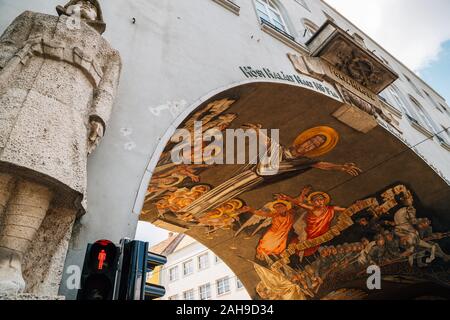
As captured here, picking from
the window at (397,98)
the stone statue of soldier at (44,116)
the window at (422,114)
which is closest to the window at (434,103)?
the window at (422,114)

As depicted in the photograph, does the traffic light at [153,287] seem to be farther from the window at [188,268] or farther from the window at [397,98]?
the window at [188,268]

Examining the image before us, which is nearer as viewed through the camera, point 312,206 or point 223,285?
point 312,206

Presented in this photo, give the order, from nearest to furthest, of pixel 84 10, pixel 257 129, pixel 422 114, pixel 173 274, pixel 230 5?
pixel 84 10 → pixel 230 5 → pixel 257 129 → pixel 422 114 → pixel 173 274

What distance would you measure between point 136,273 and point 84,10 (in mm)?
2383

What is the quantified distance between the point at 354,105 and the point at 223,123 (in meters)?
2.42

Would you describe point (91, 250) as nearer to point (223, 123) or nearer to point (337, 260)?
point (223, 123)

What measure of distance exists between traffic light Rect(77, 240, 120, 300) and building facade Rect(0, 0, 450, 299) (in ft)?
2.02

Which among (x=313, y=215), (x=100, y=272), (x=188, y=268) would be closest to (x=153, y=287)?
(x=100, y=272)

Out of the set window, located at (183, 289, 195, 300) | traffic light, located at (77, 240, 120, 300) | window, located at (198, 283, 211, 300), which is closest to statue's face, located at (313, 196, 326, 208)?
traffic light, located at (77, 240, 120, 300)

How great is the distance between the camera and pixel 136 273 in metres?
1.87

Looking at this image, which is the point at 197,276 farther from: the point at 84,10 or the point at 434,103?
the point at 84,10

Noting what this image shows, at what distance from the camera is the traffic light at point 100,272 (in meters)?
1.73

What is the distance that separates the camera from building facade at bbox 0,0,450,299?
3.26m

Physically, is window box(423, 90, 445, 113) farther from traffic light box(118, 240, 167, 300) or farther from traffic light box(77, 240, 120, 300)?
traffic light box(77, 240, 120, 300)
